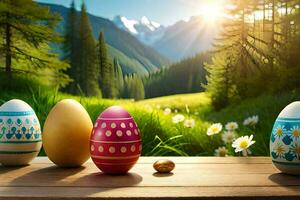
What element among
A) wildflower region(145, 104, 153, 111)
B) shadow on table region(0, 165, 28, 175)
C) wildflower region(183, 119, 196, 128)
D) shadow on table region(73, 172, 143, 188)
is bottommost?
shadow on table region(73, 172, 143, 188)

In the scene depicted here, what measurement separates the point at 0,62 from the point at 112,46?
3.87ft

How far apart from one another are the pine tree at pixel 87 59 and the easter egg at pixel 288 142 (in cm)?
280

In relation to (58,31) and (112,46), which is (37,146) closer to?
(112,46)

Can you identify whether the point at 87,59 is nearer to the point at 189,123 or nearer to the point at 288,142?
the point at 189,123

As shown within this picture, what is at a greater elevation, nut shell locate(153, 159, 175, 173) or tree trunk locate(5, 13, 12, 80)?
tree trunk locate(5, 13, 12, 80)

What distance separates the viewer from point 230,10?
398 cm

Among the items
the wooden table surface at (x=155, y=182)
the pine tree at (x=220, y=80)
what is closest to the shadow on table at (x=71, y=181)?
the wooden table surface at (x=155, y=182)

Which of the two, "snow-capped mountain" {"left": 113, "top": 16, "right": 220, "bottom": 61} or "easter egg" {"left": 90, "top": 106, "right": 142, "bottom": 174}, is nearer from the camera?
"easter egg" {"left": 90, "top": 106, "right": 142, "bottom": 174}

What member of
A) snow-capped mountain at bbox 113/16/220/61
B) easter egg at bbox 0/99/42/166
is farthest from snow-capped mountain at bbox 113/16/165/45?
easter egg at bbox 0/99/42/166

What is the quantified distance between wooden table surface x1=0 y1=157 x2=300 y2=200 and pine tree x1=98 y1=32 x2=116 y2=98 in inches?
98.1

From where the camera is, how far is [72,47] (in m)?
4.71

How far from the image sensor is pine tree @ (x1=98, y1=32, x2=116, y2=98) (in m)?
4.01

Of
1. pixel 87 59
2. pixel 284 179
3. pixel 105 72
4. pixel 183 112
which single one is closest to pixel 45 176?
pixel 284 179

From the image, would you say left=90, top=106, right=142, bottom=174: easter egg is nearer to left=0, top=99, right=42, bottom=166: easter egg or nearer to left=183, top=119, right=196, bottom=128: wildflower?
left=0, top=99, right=42, bottom=166: easter egg
